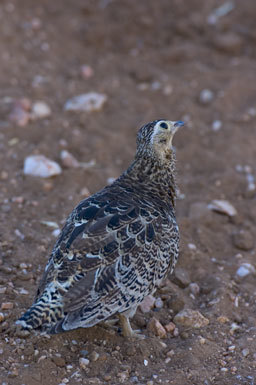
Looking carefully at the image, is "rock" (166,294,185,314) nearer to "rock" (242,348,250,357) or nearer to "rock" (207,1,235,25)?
"rock" (242,348,250,357)

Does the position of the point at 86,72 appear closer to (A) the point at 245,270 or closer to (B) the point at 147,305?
(A) the point at 245,270

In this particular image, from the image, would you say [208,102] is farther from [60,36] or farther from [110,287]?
[110,287]

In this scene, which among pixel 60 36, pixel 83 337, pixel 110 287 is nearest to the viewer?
pixel 110 287

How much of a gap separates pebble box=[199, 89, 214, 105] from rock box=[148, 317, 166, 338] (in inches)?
183

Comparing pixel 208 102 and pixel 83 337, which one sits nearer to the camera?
pixel 83 337

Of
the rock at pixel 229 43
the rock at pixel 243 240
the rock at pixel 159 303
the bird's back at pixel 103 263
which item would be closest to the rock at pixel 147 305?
the rock at pixel 159 303

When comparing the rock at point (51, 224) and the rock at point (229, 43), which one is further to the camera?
the rock at point (229, 43)

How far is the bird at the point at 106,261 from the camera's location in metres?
4.48

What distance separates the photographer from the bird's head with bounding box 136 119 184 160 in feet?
18.0

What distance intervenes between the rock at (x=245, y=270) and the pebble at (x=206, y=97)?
350cm

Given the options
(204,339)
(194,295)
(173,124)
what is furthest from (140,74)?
(204,339)

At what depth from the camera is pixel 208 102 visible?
8953 millimetres

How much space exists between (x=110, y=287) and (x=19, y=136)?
13.0 ft

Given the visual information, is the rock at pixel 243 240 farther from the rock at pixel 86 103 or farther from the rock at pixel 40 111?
the rock at pixel 40 111
